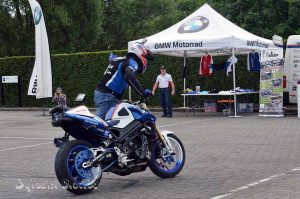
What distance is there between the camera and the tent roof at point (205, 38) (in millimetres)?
20094

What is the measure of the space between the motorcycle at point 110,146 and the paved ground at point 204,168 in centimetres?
24


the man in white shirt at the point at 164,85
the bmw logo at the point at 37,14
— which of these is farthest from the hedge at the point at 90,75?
the bmw logo at the point at 37,14

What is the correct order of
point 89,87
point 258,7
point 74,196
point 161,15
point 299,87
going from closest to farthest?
1. point 74,196
2. point 299,87
3. point 89,87
4. point 258,7
5. point 161,15

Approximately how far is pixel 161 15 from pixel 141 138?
174 ft

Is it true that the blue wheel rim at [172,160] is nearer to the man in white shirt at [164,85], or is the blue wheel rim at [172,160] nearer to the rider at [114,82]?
the rider at [114,82]

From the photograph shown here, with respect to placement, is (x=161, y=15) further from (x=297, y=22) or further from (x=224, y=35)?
(x=224, y=35)

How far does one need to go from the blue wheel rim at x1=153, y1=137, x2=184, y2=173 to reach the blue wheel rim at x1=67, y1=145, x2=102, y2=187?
3.98 feet

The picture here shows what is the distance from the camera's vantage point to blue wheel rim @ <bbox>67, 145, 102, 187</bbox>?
755cm

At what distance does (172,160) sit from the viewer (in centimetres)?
897

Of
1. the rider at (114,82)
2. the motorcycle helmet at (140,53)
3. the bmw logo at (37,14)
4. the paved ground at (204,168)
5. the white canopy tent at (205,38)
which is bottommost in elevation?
the paved ground at (204,168)

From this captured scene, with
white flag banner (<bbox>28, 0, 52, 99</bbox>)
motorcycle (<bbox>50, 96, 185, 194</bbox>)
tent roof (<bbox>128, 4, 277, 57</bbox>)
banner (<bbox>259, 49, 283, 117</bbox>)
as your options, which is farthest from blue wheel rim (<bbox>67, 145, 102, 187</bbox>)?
white flag banner (<bbox>28, 0, 52, 99</bbox>)

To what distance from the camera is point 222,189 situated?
25.7 feet

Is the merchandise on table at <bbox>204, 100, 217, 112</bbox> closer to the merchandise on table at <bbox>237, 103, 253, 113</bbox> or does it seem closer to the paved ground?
the merchandise on table at <bbox>237, 103, 253, 113</bbox>

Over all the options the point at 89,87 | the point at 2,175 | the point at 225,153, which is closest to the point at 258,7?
the point at 89,87
